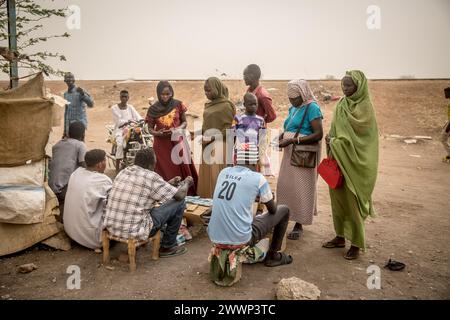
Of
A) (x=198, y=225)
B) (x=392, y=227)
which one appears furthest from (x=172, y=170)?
(x=392, y=227)

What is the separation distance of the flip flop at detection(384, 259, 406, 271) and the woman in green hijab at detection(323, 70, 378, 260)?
0.32 metres

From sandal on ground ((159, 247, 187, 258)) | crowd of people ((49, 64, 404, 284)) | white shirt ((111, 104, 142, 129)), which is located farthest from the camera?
white shirt ((111, 104, 142, 129))

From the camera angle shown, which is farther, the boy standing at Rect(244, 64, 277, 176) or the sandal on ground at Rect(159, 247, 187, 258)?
the boy standing at Rect(244, 64, 277, 176)

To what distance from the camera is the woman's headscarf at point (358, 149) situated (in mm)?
4266

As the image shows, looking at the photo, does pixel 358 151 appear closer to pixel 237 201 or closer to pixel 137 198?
pixel 237 201

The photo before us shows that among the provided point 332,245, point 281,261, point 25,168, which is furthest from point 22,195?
point 332,245

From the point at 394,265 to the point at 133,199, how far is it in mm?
3022

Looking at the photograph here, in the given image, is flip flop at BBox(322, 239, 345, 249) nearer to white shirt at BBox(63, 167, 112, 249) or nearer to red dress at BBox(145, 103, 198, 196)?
red dress at BBox(145, 103, 198, 196)

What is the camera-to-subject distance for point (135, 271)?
407 cm

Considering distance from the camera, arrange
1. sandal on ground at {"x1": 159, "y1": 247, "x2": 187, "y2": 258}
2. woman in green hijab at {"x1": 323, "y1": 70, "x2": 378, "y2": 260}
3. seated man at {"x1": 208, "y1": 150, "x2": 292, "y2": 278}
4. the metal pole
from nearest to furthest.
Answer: seated man at {"x1": 208, "y1": 150, "x2": 292, "y2": 278}
woman in green hijab at {"x1": 323, "y1": 70, "x2": 378, "y2": 260}
sandal on ground at {"x1": 159, "y1": 247, "x2": 187, "y2": 258}
the metal pole

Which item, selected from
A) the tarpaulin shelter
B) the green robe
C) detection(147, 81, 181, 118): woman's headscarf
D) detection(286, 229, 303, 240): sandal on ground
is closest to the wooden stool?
the tarpaulin shelter

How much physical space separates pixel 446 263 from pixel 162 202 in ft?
11.2

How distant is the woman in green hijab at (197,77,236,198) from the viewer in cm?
538

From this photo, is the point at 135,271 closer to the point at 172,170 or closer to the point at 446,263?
the point at 172,170
